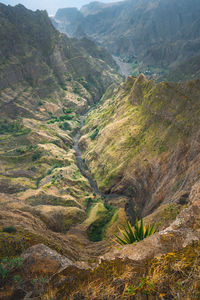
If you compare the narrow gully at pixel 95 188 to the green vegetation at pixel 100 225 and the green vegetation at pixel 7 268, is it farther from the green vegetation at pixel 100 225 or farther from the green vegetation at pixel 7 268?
the green vegetation at pixel 7 268

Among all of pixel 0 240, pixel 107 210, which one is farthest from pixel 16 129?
pixel 0 240

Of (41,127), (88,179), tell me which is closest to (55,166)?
(88,179)

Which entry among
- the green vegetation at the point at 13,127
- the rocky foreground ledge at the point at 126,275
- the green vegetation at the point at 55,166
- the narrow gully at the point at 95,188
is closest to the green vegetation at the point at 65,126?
the narrow gully at the point at 95,188

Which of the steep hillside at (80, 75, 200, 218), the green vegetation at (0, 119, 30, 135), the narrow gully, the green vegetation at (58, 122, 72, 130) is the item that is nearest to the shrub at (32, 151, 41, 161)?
the narrow gully

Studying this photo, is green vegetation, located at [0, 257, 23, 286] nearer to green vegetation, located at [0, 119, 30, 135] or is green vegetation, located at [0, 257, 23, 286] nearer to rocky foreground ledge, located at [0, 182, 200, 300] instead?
rocky foreground ledge, located at [0, 182, 200, 300]

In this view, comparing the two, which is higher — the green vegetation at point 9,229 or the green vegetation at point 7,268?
the green vegetation at point 7,268

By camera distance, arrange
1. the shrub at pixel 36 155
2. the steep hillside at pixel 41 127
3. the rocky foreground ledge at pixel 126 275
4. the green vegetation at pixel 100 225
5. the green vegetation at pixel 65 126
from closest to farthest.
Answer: the rocky foreground ledge at pixel 126 275 → the steep hillside at pixel 41 127 → the green vegetation at pixel 100 225 → the shrub at pixel 36 155 → the green vegetation at pixel 65 126

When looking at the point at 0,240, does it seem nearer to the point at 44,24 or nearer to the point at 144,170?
the point at 144,170
